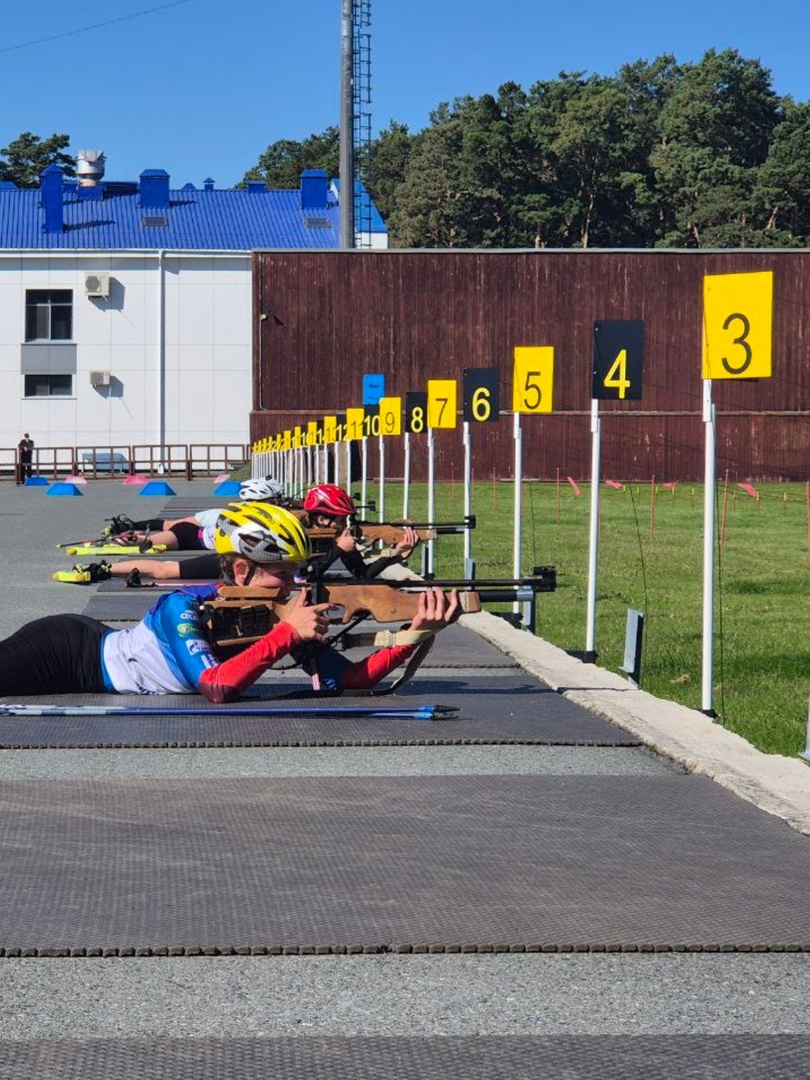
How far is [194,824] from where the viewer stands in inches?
291

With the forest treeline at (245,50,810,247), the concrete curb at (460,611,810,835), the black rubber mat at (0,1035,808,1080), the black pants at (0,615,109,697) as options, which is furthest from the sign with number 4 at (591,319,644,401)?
the forest treeline at (245,50,810,247)

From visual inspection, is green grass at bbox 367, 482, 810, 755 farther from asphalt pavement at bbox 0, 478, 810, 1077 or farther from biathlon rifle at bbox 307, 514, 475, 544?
asphalt pavement at bbox 0, 478, 810, 1077

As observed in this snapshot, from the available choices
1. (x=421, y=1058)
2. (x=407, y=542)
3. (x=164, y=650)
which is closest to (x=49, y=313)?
(x=407, y=542)

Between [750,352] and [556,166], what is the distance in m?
101

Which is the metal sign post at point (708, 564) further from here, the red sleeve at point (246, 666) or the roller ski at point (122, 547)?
the roller ski at point (122, 547)

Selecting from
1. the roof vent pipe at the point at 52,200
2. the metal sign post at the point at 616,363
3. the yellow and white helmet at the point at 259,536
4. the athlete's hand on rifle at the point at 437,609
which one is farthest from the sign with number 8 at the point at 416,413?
the roof vent pipe at the point at 52,200

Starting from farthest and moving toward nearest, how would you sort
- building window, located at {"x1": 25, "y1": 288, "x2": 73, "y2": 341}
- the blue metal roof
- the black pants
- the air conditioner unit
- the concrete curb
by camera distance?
the blue metal roof, building window, located at {"x1": 25, "y1": 288, "x2": 73, "y2": 341}, the air conditioner unit, the black pants, the concrete curb

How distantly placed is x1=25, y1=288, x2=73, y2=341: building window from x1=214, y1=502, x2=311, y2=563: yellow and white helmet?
65.1 metres

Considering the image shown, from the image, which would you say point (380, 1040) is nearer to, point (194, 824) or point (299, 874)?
point (299, 874)

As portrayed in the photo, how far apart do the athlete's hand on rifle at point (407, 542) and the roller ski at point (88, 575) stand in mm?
3285

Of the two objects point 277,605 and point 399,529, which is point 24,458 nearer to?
point 399,529

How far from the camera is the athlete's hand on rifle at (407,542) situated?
19347 millimetres

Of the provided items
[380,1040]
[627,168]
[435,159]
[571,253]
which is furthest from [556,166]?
[380,1040]

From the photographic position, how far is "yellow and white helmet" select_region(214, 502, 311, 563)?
10.0 m
